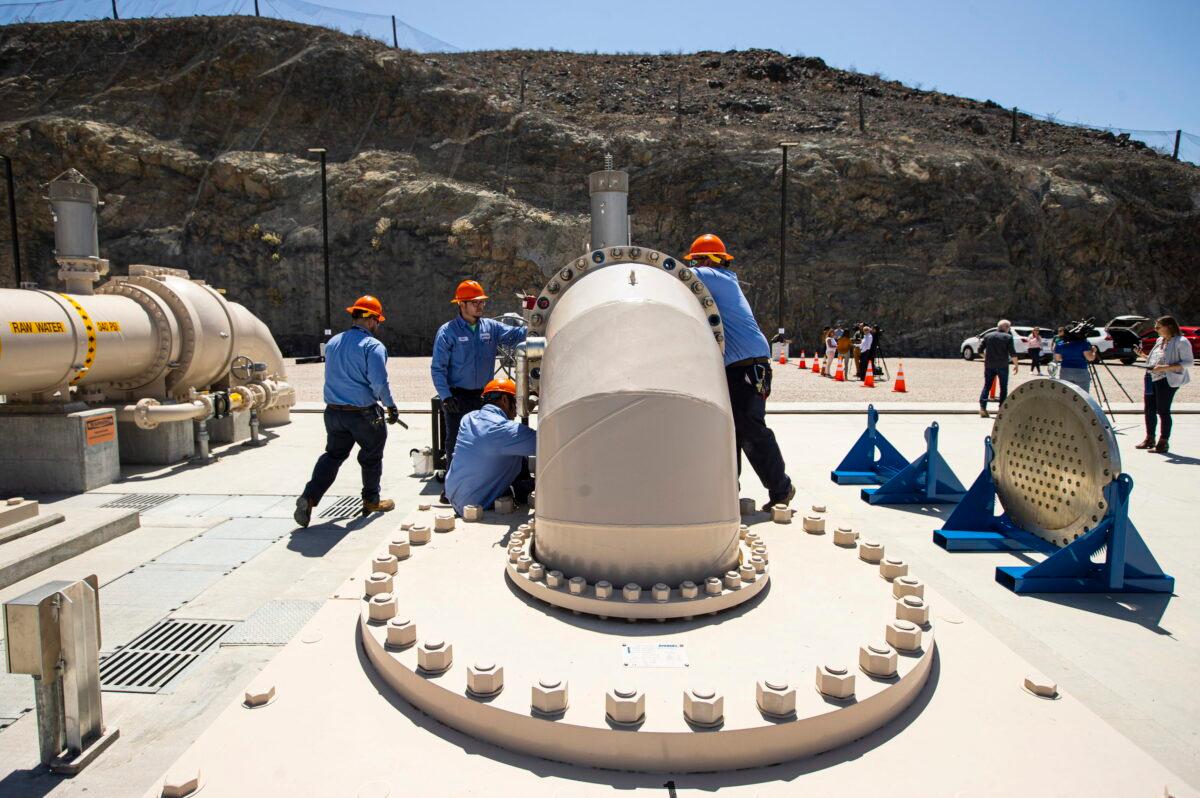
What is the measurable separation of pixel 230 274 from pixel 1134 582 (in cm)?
3460

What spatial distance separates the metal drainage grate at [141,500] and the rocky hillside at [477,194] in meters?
25.0

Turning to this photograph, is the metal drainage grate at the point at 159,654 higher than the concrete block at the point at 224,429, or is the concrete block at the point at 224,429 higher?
the concrete block at the point at 224,429

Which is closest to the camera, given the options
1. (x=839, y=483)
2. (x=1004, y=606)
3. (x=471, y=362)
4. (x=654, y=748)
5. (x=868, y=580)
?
(x=654, y=748)

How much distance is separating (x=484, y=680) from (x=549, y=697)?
0.73 feet

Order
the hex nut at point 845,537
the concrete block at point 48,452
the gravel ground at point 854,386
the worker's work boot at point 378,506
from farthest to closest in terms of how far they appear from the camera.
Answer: the gravel ground at point 854,386 < the concrete block at point 48,452 < the worker's work boot at point 378,506 < the hex nut at point 845,537

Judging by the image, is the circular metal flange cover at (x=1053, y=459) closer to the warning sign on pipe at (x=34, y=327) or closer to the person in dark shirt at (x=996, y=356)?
the person in dark shirt at (x=996, y=356)

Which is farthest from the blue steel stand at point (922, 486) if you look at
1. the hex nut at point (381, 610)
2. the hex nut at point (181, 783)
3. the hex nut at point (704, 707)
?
the hex nut at point (181, 783)

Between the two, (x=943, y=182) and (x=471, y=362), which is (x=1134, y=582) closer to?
(x=471, y=362)

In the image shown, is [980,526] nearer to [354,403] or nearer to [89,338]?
[354,403]

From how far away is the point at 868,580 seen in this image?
3.00 metres

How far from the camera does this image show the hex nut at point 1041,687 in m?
2.30

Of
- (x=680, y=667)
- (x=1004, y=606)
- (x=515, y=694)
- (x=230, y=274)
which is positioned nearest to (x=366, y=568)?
(x=515, y=694)

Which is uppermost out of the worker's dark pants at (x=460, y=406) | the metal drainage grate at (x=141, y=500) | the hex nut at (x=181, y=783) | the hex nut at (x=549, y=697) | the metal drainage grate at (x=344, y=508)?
the worker's dark pants at (x=460, y=406)

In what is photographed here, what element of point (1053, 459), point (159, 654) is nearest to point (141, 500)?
point (159, 654)
